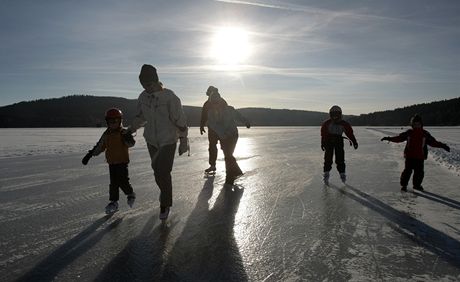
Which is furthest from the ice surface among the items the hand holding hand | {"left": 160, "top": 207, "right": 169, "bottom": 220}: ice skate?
the hand holding hand

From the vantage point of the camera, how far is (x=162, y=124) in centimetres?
→ 461

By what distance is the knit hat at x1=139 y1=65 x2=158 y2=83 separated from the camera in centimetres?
443

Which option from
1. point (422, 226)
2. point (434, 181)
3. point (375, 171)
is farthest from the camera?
point (375, 171)

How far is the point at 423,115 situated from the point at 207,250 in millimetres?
145077

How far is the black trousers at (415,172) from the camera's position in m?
6.59

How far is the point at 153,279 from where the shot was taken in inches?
110

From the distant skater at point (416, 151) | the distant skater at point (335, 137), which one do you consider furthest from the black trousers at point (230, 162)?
the distant skater at point (416, 151)

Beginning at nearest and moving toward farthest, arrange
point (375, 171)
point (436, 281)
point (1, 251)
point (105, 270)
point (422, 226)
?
point (436, 281)
point (105, 270)
point (1, 251)
point (422, 226)
point (375, 171)

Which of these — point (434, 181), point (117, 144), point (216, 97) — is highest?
point (216, 97)

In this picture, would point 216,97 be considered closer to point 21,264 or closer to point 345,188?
point 345,188

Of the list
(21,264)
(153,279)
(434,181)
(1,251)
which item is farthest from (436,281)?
(434,181)

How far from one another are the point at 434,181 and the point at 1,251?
7.10 metres

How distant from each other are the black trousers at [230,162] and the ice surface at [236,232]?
0.26 m

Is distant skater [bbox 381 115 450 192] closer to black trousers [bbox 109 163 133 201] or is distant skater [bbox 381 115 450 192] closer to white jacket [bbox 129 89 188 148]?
white jacket [bbox 129 89 188 148]
